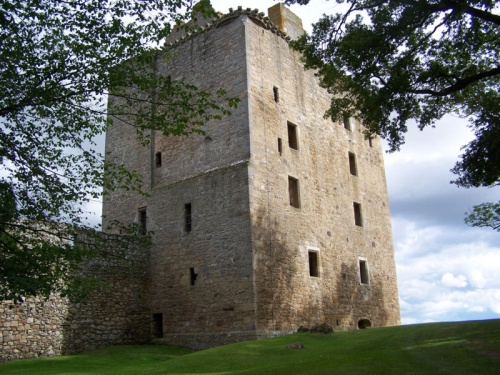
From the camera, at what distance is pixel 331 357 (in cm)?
1079

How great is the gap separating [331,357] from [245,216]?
274 inches

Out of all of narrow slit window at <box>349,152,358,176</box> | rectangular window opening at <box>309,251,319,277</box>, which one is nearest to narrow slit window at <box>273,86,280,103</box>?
narrow slit window at <box>349,152,358,176</box>

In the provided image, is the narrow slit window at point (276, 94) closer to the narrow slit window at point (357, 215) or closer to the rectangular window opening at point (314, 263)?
the rectangular window opening at point (314, 263)

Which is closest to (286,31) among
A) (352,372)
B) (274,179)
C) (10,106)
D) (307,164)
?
(307,164)

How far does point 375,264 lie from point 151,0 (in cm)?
1692

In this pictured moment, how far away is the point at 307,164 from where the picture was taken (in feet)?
67.6

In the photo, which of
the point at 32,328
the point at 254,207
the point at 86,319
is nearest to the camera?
the point at 32,328

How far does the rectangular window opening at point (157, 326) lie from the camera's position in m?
18.7

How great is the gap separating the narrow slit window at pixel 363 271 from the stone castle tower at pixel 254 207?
0.19 ft

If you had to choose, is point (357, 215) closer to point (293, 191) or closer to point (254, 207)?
point (293, 191)

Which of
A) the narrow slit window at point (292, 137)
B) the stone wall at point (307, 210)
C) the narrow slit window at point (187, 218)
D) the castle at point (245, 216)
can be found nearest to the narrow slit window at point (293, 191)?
the castle at point (245, 216)

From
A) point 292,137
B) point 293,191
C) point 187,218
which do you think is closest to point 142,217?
point 187,218

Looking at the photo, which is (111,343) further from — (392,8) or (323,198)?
(392,8)

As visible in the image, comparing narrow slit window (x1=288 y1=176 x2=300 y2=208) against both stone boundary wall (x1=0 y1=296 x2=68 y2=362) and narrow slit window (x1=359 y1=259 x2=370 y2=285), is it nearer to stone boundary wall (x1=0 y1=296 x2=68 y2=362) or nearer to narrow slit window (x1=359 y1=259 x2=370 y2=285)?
narrow slit window (x1=359 y1=259 x2=370 y2=285)
